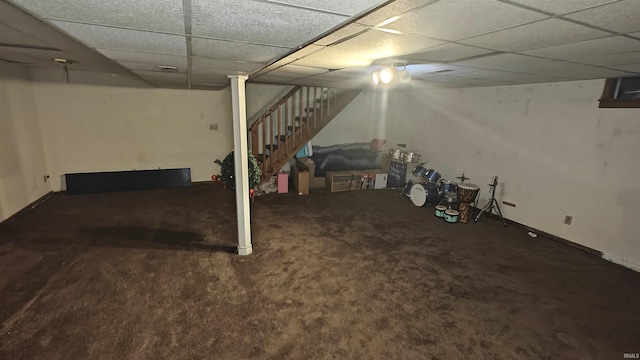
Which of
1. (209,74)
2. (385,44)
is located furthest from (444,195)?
(209,74)

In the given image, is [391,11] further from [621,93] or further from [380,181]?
[380,181]

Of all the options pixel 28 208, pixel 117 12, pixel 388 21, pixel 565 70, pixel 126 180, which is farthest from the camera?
pixel 126 180

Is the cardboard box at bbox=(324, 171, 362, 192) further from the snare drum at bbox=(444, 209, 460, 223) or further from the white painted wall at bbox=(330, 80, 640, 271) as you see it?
the snare drum at bbox=(444, 209, 460, 223)

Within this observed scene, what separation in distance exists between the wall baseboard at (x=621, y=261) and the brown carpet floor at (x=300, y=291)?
9 centimetres

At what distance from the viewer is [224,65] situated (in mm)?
2561

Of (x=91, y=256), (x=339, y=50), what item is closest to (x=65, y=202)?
(x=91, y=256)

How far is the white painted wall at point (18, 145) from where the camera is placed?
397 cm

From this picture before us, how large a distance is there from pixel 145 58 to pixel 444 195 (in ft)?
15.0

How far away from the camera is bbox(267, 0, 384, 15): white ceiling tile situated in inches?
43.3

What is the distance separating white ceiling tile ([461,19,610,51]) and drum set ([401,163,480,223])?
287 cm

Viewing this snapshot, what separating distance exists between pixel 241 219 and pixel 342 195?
2.76 meters

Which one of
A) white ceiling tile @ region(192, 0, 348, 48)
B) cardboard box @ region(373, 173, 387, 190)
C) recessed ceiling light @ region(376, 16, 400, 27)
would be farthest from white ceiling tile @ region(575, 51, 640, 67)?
cardboard box @ region(373, 173, 387, 190)

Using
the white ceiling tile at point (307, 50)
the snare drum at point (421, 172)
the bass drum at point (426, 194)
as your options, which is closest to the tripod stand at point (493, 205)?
the bass drum at point (426, 194)

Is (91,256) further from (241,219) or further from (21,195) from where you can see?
(21,195)
